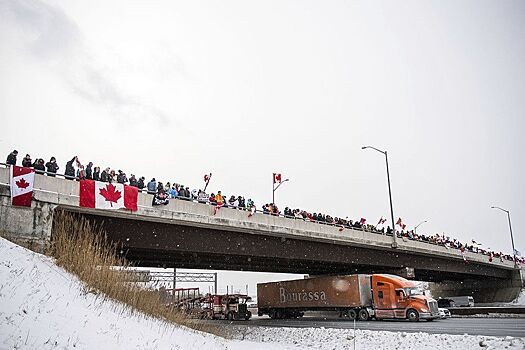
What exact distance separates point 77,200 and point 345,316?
78.9ft

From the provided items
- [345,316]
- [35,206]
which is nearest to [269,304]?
[345,316]

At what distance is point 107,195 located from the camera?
20625 mm

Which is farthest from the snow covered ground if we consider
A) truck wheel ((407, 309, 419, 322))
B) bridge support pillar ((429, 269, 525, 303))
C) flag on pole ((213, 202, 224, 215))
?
bridge support pillar ((429, 269, 525, 303))

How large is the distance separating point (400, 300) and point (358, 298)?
3.29m

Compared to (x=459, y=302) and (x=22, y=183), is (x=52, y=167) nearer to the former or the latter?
(x=22, y=183)

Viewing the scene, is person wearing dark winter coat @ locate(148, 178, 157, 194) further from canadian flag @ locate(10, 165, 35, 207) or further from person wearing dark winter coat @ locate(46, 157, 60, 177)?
canadian flag @ locate(10, 165, 35, 207)

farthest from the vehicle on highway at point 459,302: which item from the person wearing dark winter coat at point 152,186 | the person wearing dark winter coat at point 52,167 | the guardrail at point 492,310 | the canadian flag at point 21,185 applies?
the canadian flag at point 21,185

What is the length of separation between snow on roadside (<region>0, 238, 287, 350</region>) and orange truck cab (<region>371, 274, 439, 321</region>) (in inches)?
744

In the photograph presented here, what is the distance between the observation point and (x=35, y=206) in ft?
58.1

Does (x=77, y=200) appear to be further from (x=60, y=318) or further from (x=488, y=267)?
(x=488, y=267)

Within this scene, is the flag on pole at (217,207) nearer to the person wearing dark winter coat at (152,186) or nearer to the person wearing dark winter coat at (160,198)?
the person wearing dark winter coat at (160,198)

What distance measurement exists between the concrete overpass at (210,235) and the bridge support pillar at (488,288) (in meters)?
21.8

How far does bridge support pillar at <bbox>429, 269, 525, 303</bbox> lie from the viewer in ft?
197

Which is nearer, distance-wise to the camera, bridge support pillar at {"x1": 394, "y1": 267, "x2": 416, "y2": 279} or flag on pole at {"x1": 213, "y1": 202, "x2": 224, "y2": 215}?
flag on pole at {"x1": 213, "y1": 202, "x2": 224, "y2": 215}
